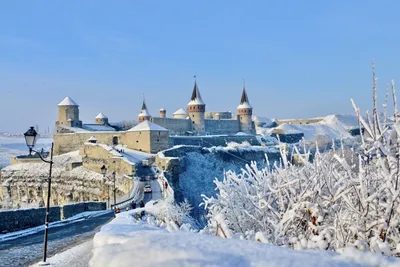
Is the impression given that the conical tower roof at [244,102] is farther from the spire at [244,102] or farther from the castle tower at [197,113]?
the castle tower at [197,113]

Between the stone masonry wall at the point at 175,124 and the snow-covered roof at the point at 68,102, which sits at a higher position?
the snow-covered roof at the point at 68,102

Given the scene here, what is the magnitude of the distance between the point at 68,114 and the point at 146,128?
14.6 m

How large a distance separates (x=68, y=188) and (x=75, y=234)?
97.2ft

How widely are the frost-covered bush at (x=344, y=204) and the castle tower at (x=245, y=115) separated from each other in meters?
61.9

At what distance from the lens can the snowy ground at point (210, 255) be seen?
2977 millimetres

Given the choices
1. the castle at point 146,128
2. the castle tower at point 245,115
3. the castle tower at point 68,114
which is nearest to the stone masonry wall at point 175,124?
the castle at point 146,128

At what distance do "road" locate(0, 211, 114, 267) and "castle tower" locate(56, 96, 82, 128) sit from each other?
42647mm

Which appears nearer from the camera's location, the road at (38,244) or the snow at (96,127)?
the road at (38,244)

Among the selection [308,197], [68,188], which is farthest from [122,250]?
[68,188]

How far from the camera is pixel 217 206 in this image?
22.4 feet

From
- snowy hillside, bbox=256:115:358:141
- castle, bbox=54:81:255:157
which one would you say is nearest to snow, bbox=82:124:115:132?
castle, bbox=54:81:255:157

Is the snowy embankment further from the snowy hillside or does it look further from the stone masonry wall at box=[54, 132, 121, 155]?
the snowy hillside

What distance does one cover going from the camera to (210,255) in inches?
120

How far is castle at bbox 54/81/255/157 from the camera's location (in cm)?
4578
